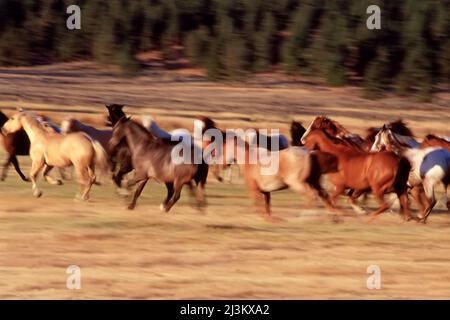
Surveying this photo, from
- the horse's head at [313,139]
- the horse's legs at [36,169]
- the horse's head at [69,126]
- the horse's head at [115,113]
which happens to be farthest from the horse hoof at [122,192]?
the horse's head at [313,139]

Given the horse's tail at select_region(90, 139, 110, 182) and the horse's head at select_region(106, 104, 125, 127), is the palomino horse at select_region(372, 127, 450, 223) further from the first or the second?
the horse's tail at select_region(90, 139, 110, 182)

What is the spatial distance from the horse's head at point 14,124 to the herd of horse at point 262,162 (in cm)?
Result: 2

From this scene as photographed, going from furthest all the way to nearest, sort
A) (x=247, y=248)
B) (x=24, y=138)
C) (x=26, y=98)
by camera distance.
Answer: (x=26, y=98) < (x=24, y=138) < (x=247, y=248)

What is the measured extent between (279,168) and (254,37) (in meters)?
27.2

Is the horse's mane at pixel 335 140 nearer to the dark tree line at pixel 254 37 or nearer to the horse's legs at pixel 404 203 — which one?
the horse's legs at pixel 404 203

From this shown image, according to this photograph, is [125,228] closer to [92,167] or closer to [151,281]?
[92,167]

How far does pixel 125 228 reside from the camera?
13883 mm

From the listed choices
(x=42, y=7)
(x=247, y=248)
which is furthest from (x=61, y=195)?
(x=42, y=7)

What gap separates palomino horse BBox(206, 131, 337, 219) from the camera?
14.2m

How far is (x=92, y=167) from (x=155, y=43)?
2705 cm

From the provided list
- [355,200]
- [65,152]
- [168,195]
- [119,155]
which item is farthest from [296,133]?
[65,152]

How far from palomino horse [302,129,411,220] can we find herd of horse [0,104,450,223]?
0.01m

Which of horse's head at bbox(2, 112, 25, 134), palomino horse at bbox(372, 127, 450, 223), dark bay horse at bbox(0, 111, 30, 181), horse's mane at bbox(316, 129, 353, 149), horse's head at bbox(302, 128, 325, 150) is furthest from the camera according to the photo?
dark bay horse at bbox(0, 111, 30, 181)

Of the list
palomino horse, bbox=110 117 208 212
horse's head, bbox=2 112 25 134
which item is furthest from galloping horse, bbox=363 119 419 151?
horse's head, bbox=2 112 25 134
